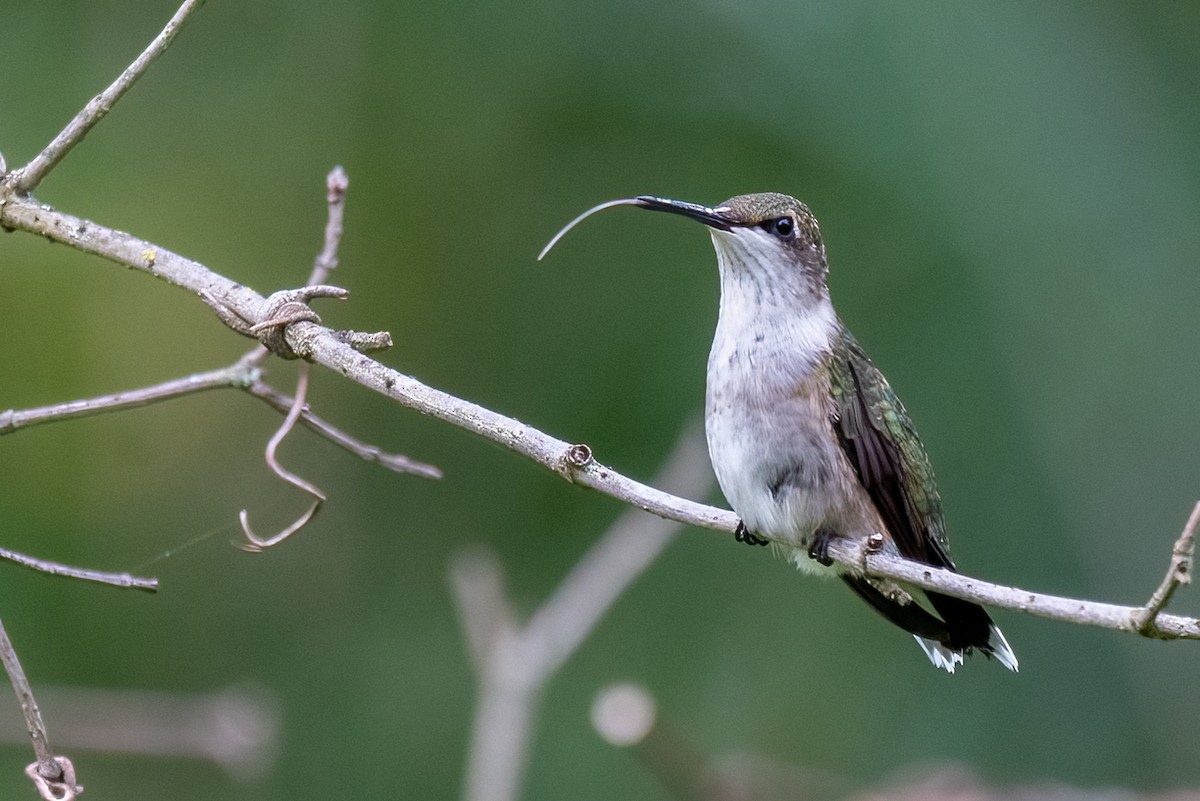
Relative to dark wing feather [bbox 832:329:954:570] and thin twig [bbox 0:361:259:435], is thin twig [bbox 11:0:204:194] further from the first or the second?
dark wing feather [bbox 832:329:954:570]

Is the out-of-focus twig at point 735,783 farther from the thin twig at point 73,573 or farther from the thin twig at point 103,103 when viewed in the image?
the thin twig at point 103,103

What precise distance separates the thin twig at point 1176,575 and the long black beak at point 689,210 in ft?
5.65

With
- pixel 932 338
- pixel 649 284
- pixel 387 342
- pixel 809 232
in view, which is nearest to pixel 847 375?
pixel 809 232

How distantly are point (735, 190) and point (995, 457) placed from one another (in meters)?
2.01

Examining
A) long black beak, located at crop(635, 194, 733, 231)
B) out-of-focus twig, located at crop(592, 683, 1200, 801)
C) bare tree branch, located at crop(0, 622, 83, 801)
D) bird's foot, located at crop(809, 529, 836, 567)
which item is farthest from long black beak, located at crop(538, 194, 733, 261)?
out-of-focus twig, located at crop(592, 683, 1200, 801)

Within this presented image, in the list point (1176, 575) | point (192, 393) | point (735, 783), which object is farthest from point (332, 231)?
point (735, 783)

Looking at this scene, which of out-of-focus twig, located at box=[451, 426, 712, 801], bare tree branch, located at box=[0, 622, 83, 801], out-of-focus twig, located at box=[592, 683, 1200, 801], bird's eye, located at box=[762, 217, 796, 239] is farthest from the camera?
out-of-focus twig, located at box=[451, 426, 712, 801]

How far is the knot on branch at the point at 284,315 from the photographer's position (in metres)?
2.37

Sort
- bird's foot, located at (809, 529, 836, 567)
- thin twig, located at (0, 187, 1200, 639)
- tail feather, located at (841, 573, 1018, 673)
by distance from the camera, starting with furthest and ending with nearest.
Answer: tail feather, located at (841, 573, 1018, 673) → bird's foot, located at (809, 529, 836, 567) → thin twig, located at (0, 187, 1200, 639)

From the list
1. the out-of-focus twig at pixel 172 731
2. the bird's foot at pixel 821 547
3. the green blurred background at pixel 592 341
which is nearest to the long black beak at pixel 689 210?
the bird's foot at pixel 821 547

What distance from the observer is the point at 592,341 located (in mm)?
7387

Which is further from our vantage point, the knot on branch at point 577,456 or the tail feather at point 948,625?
the tail feather at point 948,625

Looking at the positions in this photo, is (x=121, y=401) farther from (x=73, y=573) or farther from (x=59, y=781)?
(x=59, y=781)

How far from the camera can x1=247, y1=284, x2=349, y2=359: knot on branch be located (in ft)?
7.78
